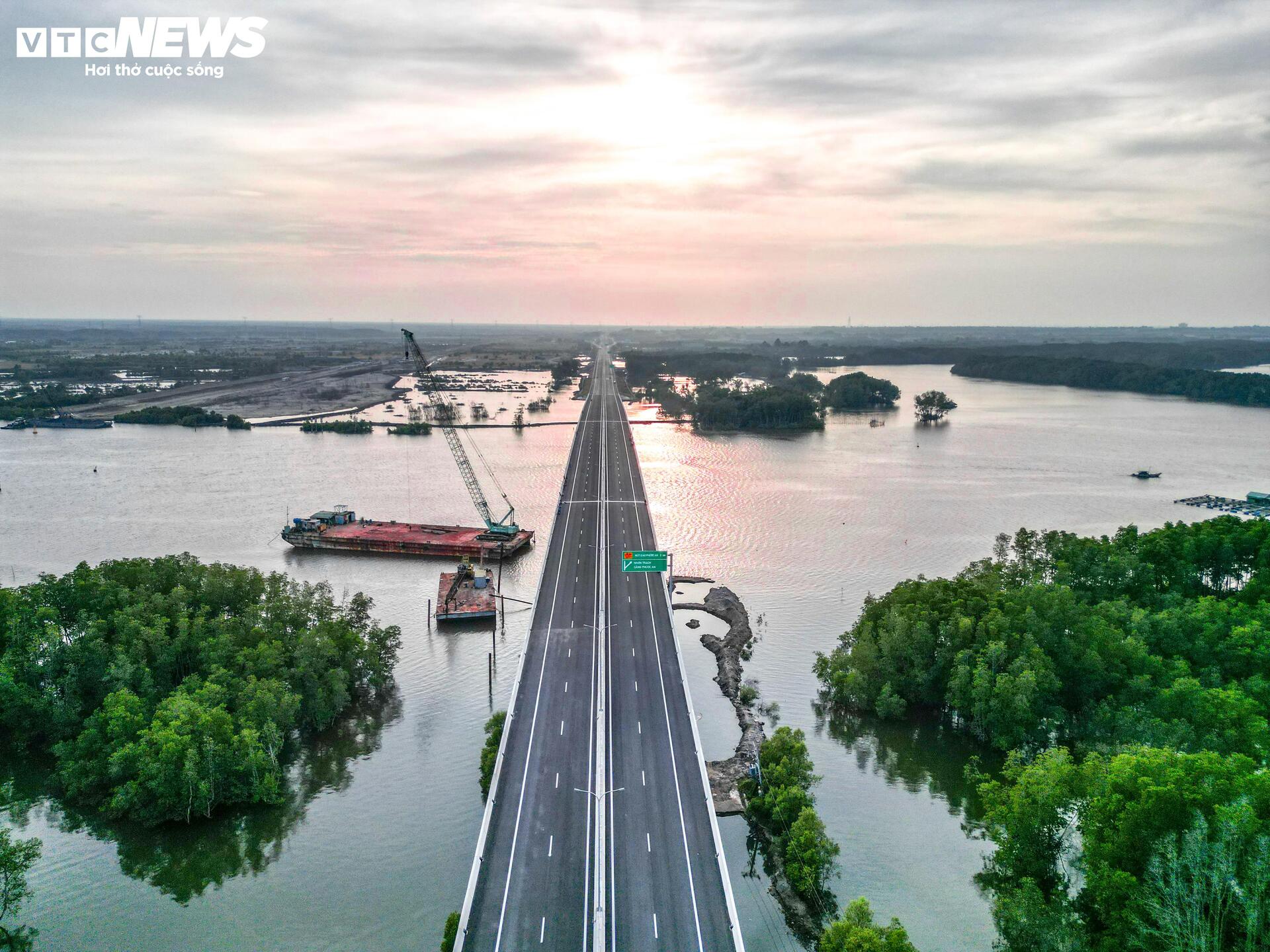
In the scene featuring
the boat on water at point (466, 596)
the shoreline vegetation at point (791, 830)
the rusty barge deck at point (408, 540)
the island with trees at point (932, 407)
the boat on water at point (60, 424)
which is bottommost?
the shoreline vegetation at point (791, 830)

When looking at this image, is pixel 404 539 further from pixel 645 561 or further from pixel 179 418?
pixel 179 418

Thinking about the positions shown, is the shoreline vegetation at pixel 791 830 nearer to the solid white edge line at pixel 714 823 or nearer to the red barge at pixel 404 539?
the solid white edge line at pixel 714 823

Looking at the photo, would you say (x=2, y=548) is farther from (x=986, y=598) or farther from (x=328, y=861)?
(x=986, y=598)

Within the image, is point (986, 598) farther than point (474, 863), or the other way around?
point (986, 598)

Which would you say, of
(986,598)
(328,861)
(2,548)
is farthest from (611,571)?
(2,548)

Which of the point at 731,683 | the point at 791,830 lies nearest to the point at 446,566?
the point at 731,683

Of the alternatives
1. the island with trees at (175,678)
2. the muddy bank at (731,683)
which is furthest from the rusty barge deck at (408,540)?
the island with trees at (175,678)
